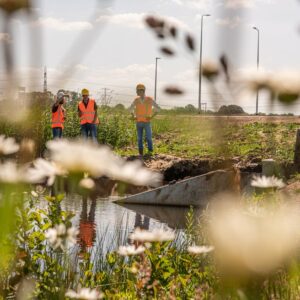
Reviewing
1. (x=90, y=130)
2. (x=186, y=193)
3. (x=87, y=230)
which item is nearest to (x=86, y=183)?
(x=87, y=230)

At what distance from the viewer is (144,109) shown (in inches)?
615

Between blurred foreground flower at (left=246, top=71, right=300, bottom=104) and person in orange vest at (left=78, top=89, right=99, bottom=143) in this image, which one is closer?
blurred foreground flower at (left=246, top=71, right=300, bottom=104)

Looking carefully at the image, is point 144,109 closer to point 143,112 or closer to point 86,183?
point 143,112

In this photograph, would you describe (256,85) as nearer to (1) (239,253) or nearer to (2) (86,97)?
(1) (239,253)

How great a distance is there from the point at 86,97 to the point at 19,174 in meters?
14.5

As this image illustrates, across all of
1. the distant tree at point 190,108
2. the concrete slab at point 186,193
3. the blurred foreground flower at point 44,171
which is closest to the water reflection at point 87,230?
the concrete slab at point 186,193

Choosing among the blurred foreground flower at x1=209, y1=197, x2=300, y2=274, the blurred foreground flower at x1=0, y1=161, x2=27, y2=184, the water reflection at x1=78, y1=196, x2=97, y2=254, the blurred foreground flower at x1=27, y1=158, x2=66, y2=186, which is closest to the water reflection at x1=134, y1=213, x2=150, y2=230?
the water reflection at x1=78, y1=196, x2=97, y2=254

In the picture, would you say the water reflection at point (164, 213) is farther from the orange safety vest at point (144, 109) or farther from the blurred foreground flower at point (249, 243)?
the blurred foreground flower at point (249, 243)

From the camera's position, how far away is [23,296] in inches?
111

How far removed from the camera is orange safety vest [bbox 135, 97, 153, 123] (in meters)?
15.4

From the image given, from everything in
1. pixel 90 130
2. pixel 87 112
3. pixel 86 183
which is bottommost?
pixel 90 130

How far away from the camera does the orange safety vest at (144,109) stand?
1541 centimetres

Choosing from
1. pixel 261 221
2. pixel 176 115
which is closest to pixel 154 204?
pixel 176 115

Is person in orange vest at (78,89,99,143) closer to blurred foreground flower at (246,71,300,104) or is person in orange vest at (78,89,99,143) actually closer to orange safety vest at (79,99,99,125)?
orange safety vest at (79,99,99,125)
